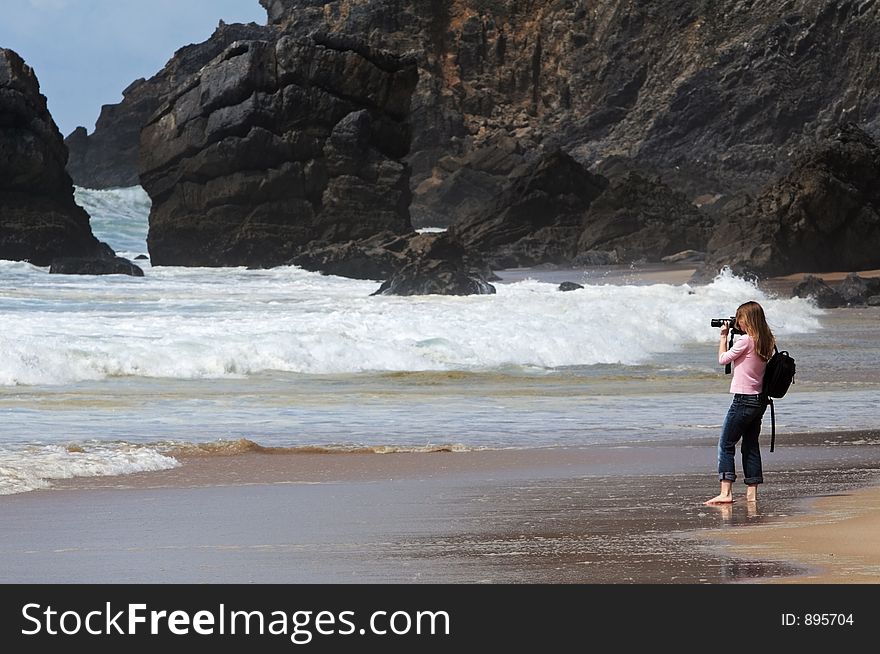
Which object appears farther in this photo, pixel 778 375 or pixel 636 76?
pixel 636 76

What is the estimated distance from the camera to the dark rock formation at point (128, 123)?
14638cm

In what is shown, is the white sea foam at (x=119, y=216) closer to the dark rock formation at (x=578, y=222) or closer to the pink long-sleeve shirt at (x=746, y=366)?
the dark rock formation at (x=578, y=222)


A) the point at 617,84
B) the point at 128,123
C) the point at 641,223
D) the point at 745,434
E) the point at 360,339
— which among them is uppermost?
the point at 128,123

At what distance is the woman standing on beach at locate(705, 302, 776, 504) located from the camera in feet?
24.7

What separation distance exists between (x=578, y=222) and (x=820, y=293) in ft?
109

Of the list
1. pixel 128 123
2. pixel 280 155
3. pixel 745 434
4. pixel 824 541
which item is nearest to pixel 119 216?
pixel 280 155

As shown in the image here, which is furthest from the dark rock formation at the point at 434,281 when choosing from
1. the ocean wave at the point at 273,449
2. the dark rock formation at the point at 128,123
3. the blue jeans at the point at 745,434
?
the dark rock formation at the point at 128,123

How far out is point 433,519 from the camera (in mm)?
7145

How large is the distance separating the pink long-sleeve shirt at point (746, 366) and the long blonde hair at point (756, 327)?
4 centimetres

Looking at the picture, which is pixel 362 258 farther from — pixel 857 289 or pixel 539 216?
pixel 857 289

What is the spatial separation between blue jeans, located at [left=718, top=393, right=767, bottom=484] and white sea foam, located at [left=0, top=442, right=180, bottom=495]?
3432 mm

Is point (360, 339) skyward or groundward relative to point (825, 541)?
skyward

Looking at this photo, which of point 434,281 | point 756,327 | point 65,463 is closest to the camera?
point 756,327

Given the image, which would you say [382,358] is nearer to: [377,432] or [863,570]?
[377,432]
